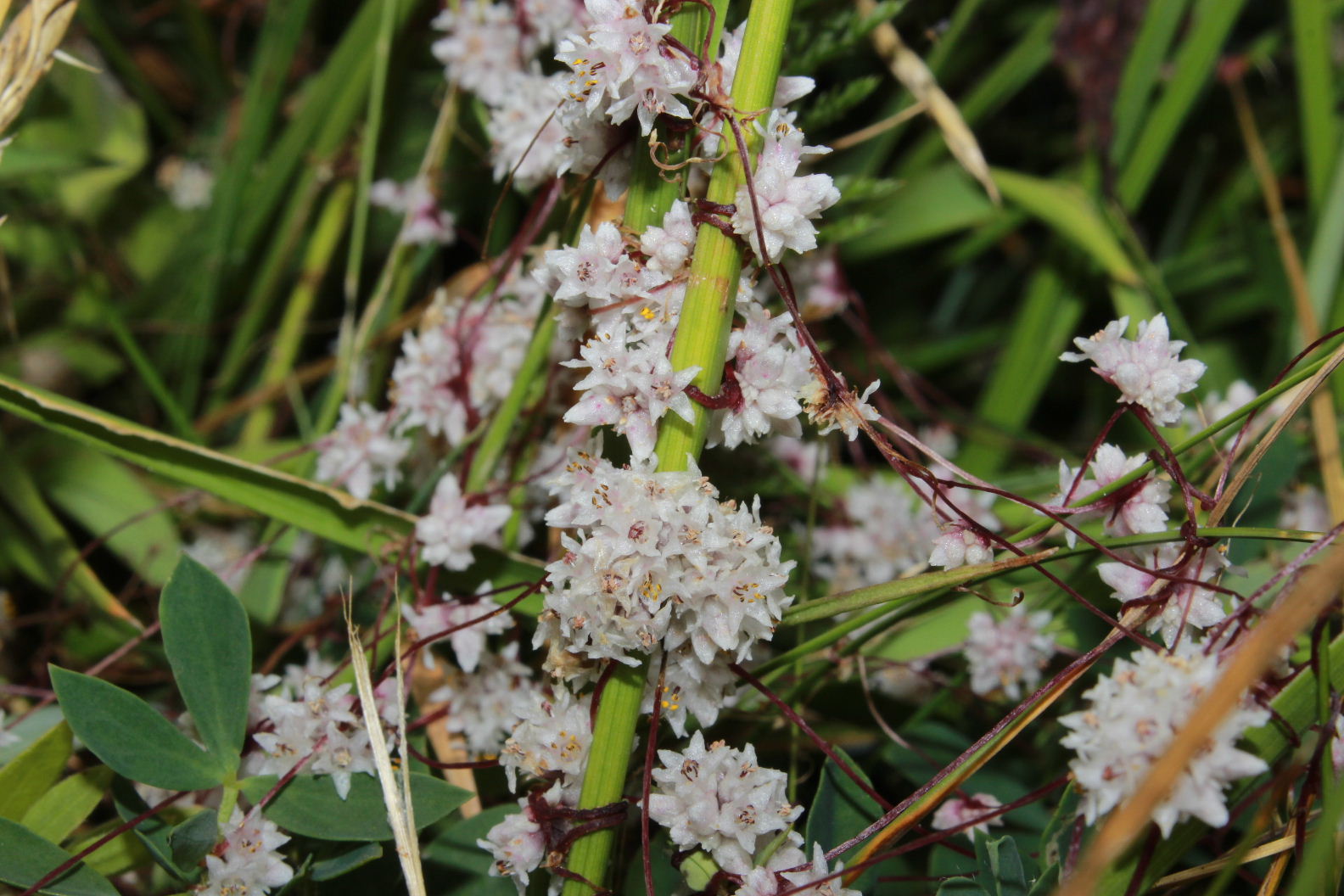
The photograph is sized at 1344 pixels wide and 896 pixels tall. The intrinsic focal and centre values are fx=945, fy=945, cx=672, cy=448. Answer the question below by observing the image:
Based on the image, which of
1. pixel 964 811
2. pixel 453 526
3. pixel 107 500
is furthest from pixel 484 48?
pixel 964 811

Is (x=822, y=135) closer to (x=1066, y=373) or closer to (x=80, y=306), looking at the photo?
(x=1066, y=373)

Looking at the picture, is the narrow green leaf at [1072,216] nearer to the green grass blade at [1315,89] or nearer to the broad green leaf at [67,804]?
the green grass blade at [1315,89]

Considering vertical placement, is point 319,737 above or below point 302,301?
below

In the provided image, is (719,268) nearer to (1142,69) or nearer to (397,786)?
(397,786)

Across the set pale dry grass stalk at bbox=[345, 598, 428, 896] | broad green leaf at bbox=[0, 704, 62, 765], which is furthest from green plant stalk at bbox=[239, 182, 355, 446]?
pale dry grass stalk at bbox=[345, 598, 428, 896]

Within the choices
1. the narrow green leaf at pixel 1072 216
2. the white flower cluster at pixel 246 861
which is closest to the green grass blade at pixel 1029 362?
the narrow green leaf at pixel 1072 216

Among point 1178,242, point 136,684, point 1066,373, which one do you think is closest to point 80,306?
point 136,684
